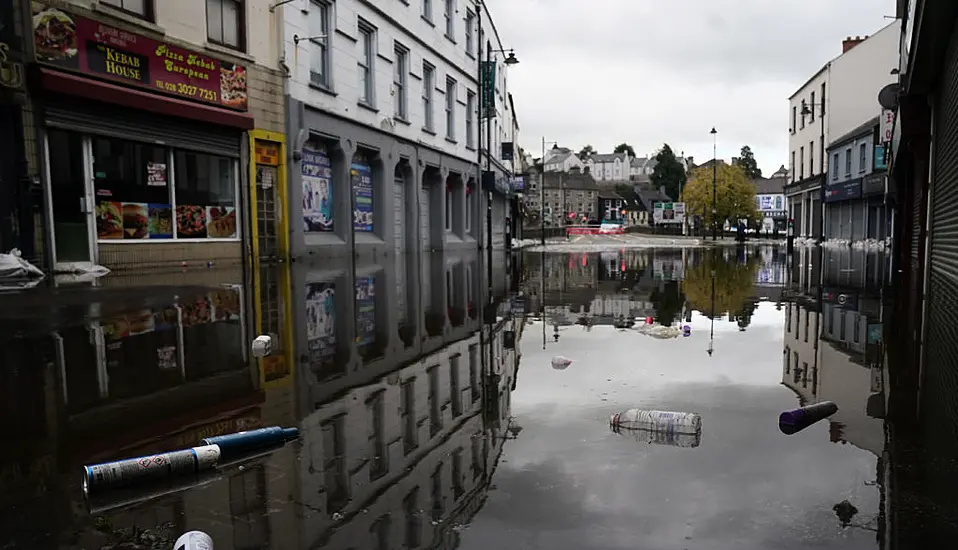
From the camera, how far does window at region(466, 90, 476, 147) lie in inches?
1356

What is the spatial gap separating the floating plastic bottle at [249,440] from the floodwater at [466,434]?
78mm

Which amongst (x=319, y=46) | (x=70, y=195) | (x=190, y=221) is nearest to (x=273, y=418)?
(x=70, y=195)

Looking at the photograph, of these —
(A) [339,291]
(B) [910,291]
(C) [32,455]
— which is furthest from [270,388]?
(B) [910,291]

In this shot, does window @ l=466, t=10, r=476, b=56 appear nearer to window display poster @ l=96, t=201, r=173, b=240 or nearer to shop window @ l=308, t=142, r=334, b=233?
shop window @ l=308, t=142, r=334, b=233

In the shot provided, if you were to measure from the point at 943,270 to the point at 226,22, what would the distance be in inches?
695

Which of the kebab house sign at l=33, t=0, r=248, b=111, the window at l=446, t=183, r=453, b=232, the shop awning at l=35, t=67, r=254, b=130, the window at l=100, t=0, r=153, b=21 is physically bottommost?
the window at l=446, t=183, r=453, b=232

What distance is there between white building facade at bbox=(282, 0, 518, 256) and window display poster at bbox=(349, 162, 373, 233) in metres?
0.04

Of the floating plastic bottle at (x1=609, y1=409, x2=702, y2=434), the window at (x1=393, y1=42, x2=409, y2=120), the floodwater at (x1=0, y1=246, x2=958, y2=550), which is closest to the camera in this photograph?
the floodwater at (x1=0, y1=246, x2=958, y2=550)

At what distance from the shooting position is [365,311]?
9812mm

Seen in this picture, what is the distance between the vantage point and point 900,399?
4.66 meters

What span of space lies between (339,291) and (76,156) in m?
7.11

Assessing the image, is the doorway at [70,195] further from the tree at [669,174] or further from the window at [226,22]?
the tree at [669,174]

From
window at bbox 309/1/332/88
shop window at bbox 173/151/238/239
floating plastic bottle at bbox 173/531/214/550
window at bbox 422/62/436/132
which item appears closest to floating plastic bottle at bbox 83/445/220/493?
floating plastic bottle at bbox 173/531/214/550

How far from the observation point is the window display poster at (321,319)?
6960 mm
